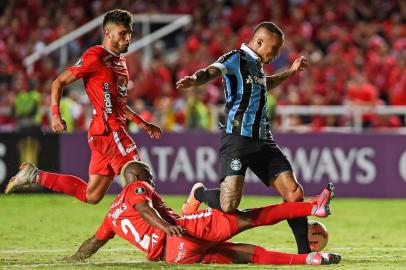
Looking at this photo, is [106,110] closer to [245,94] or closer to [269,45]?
[245,94]

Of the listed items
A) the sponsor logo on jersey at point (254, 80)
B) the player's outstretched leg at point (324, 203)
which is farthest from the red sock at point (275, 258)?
the sponsor logo on jersey at point (254, 80)

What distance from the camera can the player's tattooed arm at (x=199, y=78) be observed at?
8.22 meters

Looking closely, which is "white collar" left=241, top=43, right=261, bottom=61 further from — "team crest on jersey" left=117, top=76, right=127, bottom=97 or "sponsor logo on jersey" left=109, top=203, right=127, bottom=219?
"sponsor logo on jersey" left=109, top=203, right=127, bottom=219

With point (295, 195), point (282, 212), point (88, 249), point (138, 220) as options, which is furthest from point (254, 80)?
point (88, 249)

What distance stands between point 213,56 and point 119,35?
1085cm

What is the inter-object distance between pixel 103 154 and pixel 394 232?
Result: 4.13 metres

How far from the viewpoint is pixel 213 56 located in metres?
20.5

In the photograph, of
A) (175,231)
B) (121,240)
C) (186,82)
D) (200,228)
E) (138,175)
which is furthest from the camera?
(121,240)

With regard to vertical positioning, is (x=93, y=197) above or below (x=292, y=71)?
below

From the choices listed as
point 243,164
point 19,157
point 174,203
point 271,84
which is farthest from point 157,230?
point 19,157

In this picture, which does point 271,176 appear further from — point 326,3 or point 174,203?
point 326,3

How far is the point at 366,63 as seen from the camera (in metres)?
19.3

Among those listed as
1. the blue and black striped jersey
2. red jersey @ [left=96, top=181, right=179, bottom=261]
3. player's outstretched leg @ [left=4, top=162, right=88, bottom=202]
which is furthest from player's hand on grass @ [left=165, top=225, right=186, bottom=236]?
player's outstretched leg @ [left=4, top=162, right=88, bottom=202]

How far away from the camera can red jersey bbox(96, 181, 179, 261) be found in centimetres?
853
